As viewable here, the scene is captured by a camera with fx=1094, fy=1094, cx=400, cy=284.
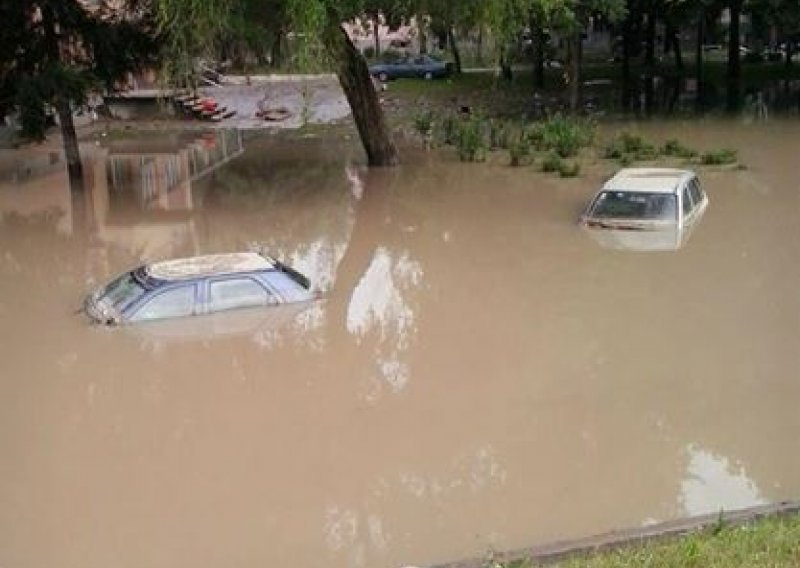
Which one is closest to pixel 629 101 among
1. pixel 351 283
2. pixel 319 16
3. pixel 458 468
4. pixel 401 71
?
pixel 401 71

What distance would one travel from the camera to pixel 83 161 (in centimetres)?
3250

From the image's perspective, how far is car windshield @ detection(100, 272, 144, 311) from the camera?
51.4 ft

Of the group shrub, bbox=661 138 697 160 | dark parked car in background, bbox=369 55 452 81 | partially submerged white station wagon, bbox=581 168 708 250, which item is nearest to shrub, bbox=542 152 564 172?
shrub, bbox=661 138 697 160

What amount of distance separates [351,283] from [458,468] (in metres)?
7.84

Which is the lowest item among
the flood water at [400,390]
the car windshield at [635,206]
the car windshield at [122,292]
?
the flood water at [400,390]

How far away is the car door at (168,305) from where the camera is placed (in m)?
15.4

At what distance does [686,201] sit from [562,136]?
873cm

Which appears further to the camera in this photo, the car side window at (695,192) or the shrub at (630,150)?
the shrub at (630,150)

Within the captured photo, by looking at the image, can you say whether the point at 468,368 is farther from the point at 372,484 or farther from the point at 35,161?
the point at 35,161

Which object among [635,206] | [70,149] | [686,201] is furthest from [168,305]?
[70,149]

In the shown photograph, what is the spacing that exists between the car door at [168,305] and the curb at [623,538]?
25.5ft

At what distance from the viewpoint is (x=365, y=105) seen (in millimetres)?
27891

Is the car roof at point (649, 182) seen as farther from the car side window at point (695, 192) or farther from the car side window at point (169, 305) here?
the car side window at point (169, 305)

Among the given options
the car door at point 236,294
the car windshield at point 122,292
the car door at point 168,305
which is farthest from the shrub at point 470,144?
the car door at point 168,305
